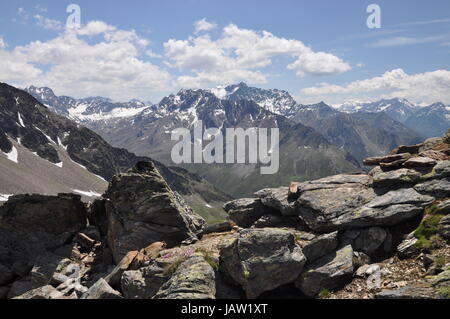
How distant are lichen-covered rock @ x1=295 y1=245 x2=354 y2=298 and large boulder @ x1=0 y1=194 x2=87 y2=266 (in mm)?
22369

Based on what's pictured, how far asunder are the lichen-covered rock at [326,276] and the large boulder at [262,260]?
590mm

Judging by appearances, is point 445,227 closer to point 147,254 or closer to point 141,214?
point 147,254

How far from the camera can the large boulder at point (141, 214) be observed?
29469 millimetres

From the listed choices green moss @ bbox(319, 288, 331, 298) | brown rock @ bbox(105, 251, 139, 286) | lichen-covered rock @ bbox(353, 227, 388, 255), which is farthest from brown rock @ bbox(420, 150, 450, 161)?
brown rock @ bbox(105, 251, 139, 286)

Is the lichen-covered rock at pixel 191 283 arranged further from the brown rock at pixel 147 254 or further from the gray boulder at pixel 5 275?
the gray boulder at pixel 5 275

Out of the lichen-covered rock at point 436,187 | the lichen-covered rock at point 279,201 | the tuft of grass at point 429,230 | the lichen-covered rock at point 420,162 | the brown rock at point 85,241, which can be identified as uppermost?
the lichen-covered rock at point 420,162

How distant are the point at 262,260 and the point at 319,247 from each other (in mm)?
3786

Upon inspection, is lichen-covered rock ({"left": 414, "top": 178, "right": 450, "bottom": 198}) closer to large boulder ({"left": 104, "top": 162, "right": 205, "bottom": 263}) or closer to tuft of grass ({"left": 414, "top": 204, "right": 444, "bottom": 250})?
tuft of grass ({"left": 414, "top": 204, "right": 444, "bottom": 250})

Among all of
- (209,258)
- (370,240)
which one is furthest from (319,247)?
(209,258)

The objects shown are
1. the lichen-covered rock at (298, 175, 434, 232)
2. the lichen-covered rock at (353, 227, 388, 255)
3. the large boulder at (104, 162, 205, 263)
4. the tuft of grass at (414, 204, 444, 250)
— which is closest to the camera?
the tuft of grass at (414, 204, 444, 250)

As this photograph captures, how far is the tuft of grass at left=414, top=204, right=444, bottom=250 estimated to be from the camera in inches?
814

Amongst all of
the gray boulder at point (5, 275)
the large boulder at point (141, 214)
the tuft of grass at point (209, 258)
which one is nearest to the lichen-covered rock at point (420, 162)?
the tuft of grass at point (209, 258)

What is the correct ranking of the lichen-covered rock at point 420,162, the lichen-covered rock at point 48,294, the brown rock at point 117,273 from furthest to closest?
the lichen-covered rock at point 420,162
the brown rock at point 117,273
the lichen-covered rock at point 48,294
